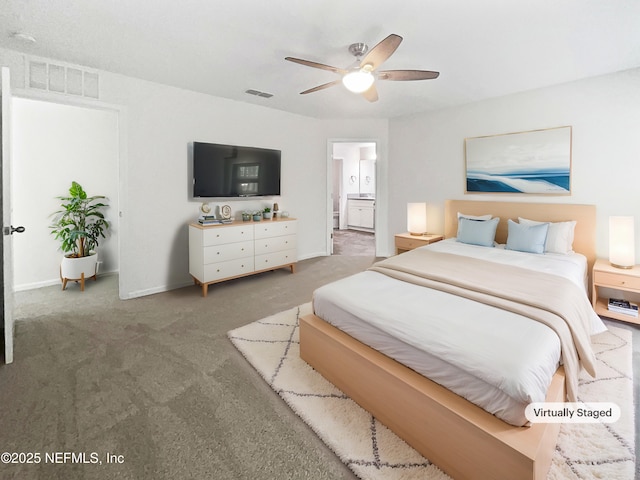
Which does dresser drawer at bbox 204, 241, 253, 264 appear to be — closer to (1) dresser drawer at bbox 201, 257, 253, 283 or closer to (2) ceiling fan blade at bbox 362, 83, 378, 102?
(1) dresser drawer at bbox 201, 257, 253, 283

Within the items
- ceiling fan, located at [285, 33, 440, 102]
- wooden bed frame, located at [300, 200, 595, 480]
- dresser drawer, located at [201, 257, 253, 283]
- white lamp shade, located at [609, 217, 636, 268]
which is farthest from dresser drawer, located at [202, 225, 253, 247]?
white lamp shade, located at [609, 217, 636, 268]

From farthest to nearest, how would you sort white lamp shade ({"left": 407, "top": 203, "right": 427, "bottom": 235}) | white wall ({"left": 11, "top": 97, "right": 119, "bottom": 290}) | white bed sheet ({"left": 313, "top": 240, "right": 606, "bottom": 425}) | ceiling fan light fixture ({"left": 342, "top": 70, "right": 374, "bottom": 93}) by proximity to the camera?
white lamp shade ({"left": 407, "top": 203, "right": 427, "bottom": 235}), white wall ({"left": 11, "top": 97, "right": 119, "bottom": 290}), ceiling fan light fixture ({"left": 342, "top": 70, "right": 374, "bottom": 93}), white bed sheet ({"left": 313, "top": 240, "right": 606, "bottom": 425})

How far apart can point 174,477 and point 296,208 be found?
4.22 m

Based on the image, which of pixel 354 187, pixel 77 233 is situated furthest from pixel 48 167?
pixel 354 187

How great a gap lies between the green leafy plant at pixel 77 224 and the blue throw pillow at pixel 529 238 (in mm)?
5235

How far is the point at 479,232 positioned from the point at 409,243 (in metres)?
1.05

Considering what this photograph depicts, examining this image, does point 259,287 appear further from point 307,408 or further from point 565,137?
point 565,137

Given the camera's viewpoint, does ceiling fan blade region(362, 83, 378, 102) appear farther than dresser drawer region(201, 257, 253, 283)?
No

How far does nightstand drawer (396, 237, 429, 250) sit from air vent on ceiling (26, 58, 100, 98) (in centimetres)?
416

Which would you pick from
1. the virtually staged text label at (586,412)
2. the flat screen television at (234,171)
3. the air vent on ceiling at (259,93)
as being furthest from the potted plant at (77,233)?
the virtually staged text label at (586,412)

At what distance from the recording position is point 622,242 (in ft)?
9.66

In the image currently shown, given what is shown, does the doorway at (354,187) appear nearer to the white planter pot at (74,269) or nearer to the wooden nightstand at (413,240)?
the wooden nightstand at (413,240)

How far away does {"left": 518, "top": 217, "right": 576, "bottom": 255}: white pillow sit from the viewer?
3252 mm

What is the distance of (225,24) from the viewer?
2.32m
